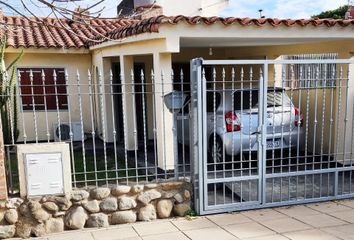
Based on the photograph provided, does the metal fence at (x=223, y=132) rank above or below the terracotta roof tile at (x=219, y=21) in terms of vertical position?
below

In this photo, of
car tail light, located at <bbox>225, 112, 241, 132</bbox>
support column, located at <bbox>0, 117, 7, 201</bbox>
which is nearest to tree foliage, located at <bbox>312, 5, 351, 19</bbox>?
car tail light, located at <bbox>225, 112, 241, 132</bbox>

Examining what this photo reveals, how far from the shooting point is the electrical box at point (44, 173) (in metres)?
4.71

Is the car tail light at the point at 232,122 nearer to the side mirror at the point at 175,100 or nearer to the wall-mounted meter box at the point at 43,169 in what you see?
the side mirror at the point at 175,100

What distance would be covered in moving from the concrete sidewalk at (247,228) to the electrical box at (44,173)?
633 millimetres

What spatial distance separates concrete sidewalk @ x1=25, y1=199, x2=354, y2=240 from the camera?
15.2 feet

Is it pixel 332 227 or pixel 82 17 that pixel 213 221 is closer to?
pixel 332 227

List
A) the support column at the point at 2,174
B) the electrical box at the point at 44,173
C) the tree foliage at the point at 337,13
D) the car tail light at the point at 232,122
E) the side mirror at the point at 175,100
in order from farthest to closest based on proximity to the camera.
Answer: the tree foliage at the point at 337,13 < the car tail light at the point at 232,122 < the side mirror at the point at 175,100 < the electrical box at the point at 44,173 < the support column at the point at 2,174

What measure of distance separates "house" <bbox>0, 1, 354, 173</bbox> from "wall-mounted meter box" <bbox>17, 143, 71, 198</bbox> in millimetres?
799

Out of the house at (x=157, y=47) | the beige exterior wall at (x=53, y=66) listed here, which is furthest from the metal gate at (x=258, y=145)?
the beige exterior wall at (x=53, y=66)

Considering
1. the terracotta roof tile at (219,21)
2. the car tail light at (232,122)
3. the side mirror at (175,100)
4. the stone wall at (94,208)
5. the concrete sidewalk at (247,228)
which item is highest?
the terracotta roof tile at (219,21)

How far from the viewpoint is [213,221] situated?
16.8 feet

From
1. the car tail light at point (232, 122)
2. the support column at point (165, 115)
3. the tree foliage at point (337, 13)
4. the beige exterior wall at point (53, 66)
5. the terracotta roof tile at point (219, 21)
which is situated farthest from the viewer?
the tree foliage at point (337, 13)

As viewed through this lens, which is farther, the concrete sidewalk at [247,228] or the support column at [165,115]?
the support column at [165,115]

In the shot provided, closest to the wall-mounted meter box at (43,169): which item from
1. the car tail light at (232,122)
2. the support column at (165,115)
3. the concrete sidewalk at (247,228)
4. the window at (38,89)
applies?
the concrete sidewalk at (247,228)
